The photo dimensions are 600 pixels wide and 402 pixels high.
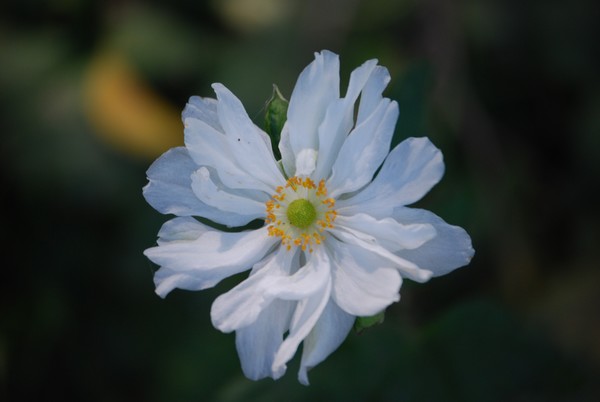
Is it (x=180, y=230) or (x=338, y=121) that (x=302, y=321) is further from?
(x=338, y=121)

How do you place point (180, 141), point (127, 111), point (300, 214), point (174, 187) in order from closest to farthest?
point (174, 187) < point (300, 214) < point (180, 141) < point (127, 111)

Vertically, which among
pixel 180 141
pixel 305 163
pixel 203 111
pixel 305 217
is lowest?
pixel 305 217

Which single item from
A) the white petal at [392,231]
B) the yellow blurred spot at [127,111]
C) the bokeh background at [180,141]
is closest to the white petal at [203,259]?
the white petal at [392,231]

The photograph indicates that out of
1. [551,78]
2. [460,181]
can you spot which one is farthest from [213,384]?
[551,78]

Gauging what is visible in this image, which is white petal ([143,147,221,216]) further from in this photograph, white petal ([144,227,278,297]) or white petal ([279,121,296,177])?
white petal ([279,121,296,177])

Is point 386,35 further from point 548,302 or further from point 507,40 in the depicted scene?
point 548,302

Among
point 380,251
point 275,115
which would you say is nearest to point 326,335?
point 380,251

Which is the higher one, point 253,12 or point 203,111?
point 253,12

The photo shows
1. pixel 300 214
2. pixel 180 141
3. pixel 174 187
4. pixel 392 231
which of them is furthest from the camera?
pixel 180 141
